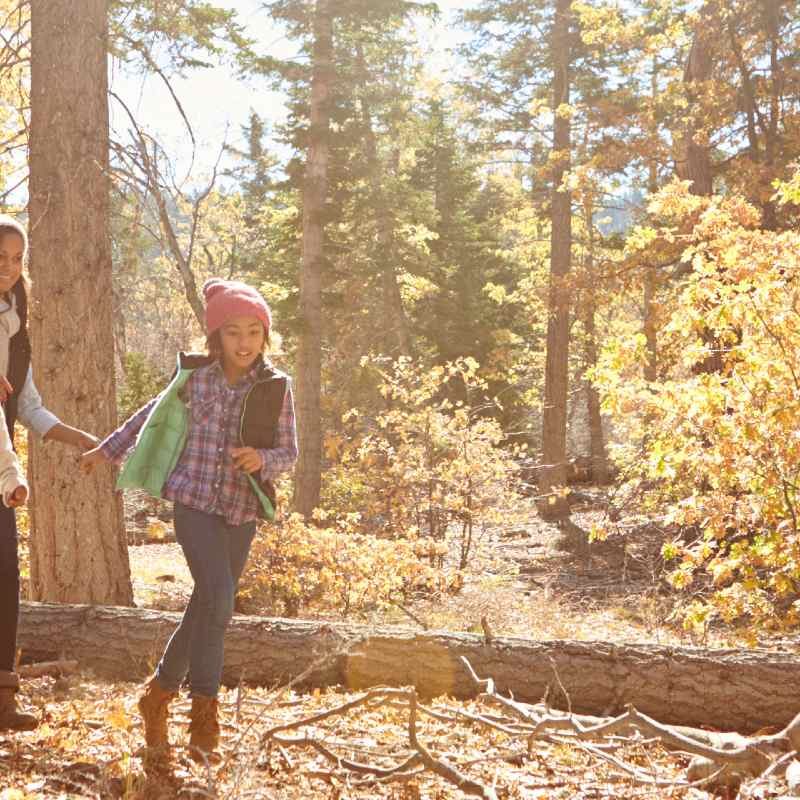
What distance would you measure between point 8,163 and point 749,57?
35.7ft

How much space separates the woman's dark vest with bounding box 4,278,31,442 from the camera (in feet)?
12.4

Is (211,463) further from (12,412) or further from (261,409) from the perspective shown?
(12,412)

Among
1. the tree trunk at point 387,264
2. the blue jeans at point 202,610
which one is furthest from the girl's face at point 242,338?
the tree trunk at point 387,264

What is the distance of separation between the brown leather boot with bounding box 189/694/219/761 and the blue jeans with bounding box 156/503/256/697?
0.13 feet

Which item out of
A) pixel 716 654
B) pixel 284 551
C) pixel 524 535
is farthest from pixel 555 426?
pixel 716 654

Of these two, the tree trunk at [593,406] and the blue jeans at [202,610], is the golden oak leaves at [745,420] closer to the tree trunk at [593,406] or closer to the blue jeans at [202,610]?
the blue jeans at [202,610]

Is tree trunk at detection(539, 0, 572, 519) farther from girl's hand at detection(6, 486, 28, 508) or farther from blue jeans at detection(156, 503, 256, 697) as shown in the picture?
girl's hand at detection(6, 486, 28, 508)

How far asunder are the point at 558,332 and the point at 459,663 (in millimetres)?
13497

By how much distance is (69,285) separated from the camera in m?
6.00

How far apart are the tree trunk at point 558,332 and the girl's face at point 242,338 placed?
14298 mm

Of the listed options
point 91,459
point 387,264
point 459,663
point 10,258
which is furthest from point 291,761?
point 387,264

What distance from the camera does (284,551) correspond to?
8703 millimetres

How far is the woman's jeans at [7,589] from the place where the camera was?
3648mm

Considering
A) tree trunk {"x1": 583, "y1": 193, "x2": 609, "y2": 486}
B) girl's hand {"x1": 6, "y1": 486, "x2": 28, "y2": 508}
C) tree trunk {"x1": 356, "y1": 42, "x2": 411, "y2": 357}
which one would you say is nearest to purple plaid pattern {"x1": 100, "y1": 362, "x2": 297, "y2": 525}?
girl's hand {"x1": 6, "y1": 486, "x2": 28, "y2": 508}
